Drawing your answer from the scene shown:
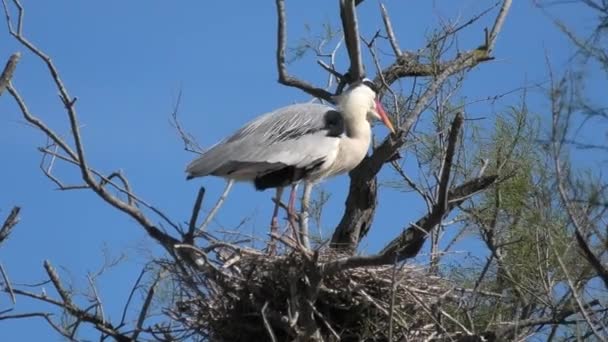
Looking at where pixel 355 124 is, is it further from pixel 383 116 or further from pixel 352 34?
pixel 352 34

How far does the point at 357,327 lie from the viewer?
5379 mm

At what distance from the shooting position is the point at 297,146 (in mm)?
6223

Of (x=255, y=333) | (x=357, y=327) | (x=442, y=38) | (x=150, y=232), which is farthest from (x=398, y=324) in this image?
(x=442, y=38)

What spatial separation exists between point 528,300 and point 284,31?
1576mm

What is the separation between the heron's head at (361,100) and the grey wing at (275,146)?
0.29 feet

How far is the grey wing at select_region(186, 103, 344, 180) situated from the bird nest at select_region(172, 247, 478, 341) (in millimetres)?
784

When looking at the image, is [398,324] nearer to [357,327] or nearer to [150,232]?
[357,327]

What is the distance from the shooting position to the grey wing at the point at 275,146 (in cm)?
610

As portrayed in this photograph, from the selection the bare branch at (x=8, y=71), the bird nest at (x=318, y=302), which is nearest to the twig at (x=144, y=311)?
the bird nest at (x=318, y=302)

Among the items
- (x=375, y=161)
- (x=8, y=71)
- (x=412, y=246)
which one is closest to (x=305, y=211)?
(x=375, y=161)

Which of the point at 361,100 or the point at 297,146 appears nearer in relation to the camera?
the point at 297,146

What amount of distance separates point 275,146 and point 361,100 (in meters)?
0.50

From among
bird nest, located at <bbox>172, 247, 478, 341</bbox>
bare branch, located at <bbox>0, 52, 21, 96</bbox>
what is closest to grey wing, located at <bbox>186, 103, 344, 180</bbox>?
bird nest, located at <bbox>172, 247, 478, 341</bbox>

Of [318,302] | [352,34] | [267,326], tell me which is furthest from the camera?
[352,34]
